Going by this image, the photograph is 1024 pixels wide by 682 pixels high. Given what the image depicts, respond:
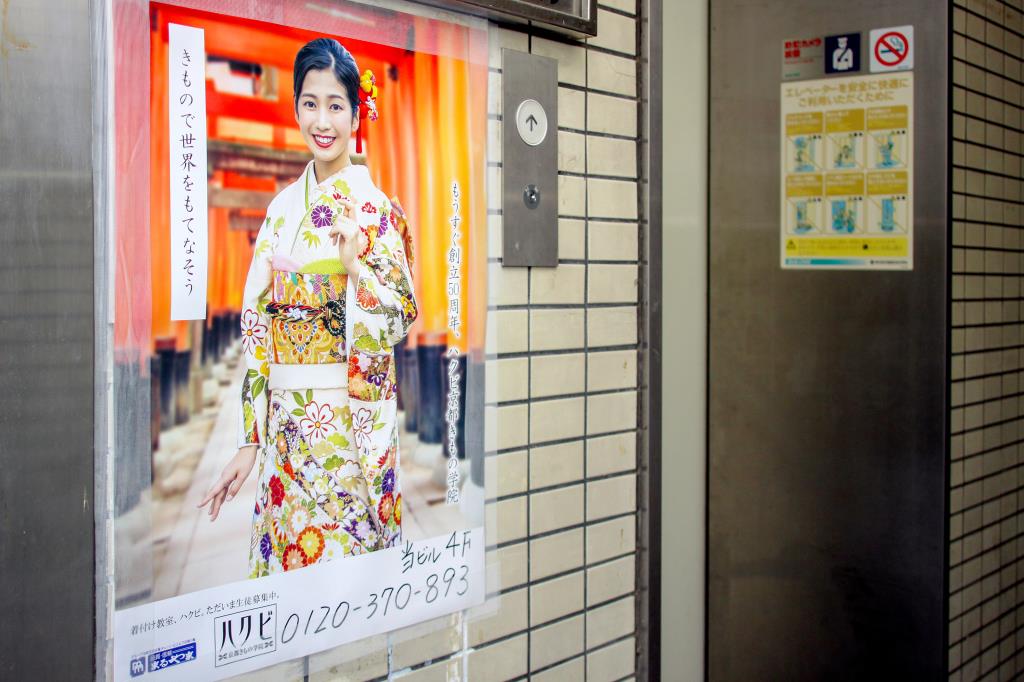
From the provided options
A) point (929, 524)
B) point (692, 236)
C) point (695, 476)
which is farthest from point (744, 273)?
point (929, 524)

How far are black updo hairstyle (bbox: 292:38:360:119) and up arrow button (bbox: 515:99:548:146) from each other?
1.29ft

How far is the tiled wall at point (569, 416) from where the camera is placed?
5.63 feet

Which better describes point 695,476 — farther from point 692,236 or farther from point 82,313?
point 82,313

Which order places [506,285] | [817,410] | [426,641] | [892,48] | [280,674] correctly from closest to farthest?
1. [280,674]
2. [426,641]
3. [506,285]
4. [892,48]
5. [817,410]

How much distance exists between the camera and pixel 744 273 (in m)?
2.74

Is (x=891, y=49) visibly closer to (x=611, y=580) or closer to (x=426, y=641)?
(x=611, y=580)

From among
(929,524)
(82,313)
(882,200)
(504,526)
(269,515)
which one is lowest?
(929,524)

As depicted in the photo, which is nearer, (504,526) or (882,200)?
(504,526)

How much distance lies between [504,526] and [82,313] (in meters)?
0.94

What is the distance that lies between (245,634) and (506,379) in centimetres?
71

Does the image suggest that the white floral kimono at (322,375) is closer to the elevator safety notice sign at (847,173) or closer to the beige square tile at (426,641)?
the beige square tile at (426,641)

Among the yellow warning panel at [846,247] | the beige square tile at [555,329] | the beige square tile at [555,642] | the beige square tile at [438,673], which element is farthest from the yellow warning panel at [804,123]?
the beige square tile at [438,673]

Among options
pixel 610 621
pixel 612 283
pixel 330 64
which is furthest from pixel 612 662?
pixel 330 64

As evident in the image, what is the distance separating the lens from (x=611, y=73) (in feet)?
6.34
